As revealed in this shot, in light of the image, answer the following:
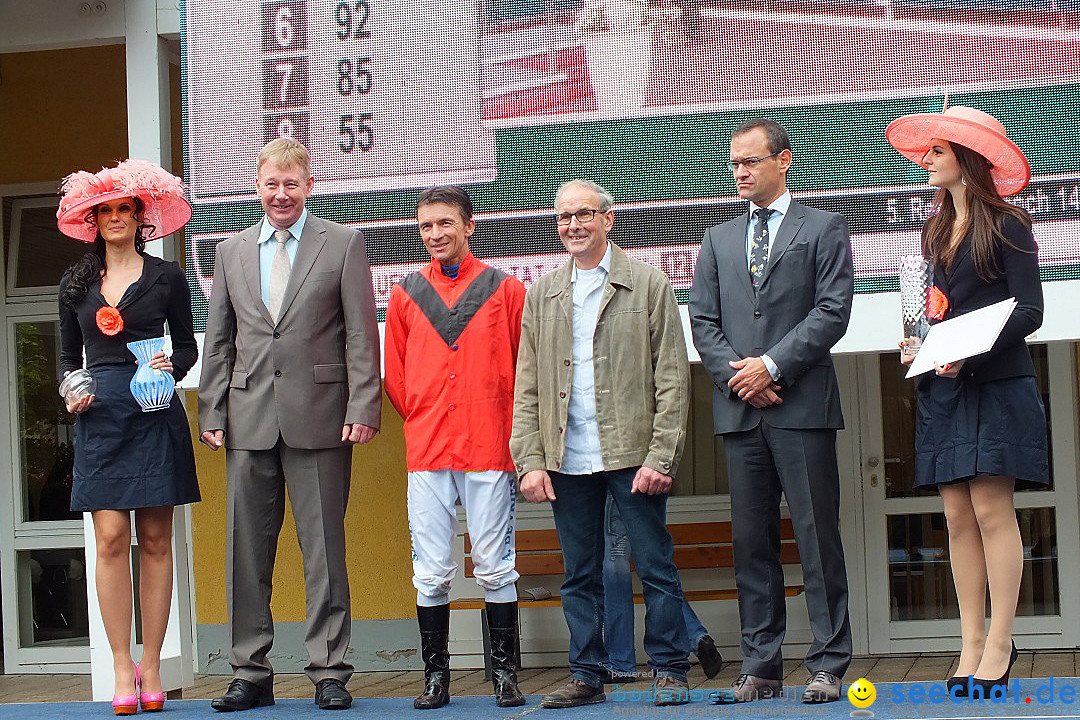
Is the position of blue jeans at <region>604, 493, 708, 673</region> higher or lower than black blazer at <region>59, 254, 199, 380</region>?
lower

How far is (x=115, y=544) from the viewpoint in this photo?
16.0ft

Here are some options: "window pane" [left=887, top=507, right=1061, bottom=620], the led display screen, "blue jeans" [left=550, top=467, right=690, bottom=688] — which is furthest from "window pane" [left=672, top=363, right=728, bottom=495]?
"blue jeans" [left=550, top=467, right=690, bottom=688]

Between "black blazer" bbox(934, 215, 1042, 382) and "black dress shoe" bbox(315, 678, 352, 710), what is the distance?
239 centimetres

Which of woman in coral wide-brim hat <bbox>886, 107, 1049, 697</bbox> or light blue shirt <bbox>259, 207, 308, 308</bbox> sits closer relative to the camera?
woman in coral wide-brim hat <bbox>886, 107, 1049, 697</bbox>

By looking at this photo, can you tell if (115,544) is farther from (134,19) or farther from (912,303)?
(912,303)

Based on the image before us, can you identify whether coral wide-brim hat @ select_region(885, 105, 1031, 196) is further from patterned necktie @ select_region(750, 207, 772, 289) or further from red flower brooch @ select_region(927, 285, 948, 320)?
patterned necktie @ select_region(750, 207, 772, 289)

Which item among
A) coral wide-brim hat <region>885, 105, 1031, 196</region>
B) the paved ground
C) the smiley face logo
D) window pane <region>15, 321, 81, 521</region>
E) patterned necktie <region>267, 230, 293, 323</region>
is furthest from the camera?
window pane <region>15, 321, 81, 521</region>

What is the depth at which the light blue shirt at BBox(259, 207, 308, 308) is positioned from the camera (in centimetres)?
486

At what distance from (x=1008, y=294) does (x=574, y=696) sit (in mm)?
1959

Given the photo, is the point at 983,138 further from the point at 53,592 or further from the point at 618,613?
the point at 53,592

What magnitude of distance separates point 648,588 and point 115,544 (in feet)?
6.48

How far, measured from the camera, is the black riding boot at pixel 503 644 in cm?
461

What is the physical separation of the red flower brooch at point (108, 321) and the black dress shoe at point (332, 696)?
1.49 m

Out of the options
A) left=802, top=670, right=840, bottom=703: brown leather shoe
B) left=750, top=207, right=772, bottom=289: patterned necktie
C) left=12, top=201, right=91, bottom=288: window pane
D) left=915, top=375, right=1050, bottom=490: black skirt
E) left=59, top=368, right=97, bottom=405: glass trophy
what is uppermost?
left=12, top=201, right=91, bottom=288: window pane
